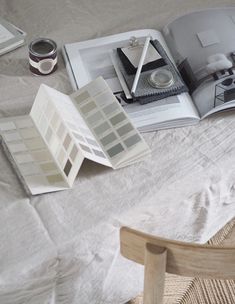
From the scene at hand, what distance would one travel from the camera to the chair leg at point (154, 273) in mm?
647

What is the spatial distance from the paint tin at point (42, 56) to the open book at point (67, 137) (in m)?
0.08

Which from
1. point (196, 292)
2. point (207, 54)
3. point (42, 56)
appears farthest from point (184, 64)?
point (196, 292)

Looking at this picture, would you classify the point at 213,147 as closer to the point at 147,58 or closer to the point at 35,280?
the point at 147,58

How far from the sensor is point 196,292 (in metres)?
0.95

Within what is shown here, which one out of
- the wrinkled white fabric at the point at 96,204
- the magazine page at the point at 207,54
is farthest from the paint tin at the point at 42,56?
the magazine page at the point at 207,54

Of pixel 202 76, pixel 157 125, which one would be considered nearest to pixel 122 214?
pixel 157 125

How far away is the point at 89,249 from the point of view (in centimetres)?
80

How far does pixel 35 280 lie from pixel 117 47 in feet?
1.55

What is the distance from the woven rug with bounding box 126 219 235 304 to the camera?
934 mm

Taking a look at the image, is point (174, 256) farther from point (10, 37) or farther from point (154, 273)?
point (10, 37)

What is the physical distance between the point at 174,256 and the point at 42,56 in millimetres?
454

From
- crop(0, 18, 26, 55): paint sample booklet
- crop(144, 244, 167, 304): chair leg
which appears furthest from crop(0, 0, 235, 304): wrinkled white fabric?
crop(144, 244, 167, 304): chair leg

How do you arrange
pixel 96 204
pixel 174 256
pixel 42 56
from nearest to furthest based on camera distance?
pixel 174 256 → pixel 96 204 → pixel 42 56

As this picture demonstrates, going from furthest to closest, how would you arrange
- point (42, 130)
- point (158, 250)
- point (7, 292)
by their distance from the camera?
1. point (42, 130)
2. point (7, 292)
3. point (158, 250)
